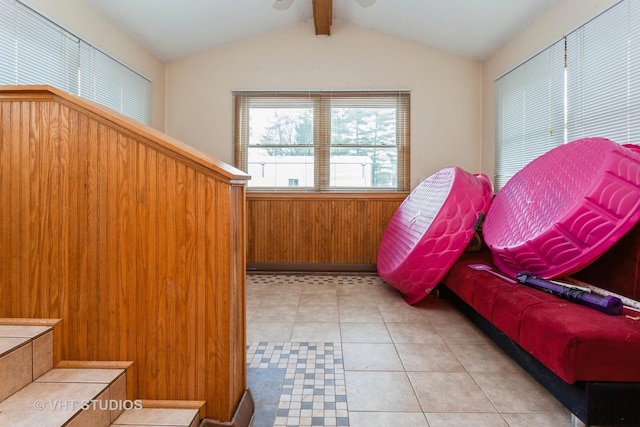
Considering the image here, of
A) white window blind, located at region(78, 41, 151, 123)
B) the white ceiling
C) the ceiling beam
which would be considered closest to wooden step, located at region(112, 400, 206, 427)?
white window blind, located at region(78, 41, 151, 123)

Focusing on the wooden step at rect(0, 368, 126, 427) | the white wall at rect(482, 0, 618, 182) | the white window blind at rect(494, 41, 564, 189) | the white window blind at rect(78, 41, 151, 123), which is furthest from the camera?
the white window blind at rect(78, 41, 151, 123)

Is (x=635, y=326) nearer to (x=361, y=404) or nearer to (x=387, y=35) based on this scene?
(x=361, y=404)

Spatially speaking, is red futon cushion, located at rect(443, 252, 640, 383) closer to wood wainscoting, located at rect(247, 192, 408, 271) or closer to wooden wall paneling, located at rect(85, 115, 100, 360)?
wooden wall paneling, located at rect(85, 115, 100, 360)

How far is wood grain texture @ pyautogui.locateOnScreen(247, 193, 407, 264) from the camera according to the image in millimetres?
4496

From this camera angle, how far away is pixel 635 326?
144 centimetres

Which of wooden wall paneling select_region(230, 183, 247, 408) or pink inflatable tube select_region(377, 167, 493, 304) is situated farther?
pink inflatable tube select_region(377, 167, 493, 304)

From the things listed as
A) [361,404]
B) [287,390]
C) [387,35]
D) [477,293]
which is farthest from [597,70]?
[287,390]

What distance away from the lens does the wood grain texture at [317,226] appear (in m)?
4.50

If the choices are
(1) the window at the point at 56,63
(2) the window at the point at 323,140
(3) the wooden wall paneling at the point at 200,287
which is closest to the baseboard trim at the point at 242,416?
(3) the wooden wall paneling at the point at 200,287

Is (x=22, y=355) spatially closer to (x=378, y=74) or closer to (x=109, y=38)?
(x=109, y=38)

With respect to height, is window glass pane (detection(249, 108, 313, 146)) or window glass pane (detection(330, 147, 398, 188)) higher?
window glass pane (detection(249, 108, 313, 146))

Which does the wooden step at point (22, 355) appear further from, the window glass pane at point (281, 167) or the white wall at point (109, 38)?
the window glass pane at point (281, 167)

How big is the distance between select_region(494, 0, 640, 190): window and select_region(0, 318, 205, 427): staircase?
3.20 metres

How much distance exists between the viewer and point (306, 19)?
14.7 ft
